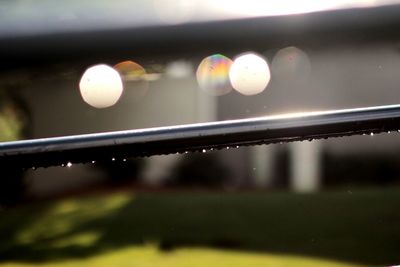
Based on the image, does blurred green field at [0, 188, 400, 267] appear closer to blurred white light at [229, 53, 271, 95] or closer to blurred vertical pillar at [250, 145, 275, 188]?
blurred vertical pillar at [250, 145, 275, 188]

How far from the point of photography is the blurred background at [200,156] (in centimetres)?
267

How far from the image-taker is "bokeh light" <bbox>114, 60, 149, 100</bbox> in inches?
105

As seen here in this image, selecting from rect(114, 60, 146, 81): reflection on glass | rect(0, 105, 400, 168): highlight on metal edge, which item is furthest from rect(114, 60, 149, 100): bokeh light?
rect(0, 105, 400, 168): highlight on metal edge

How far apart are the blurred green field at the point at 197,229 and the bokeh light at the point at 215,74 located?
1.63 feet

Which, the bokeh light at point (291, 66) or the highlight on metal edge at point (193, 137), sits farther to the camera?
the bokeh light at point (291, 66)

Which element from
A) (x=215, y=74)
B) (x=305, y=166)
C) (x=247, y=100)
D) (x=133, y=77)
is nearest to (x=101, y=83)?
(x=133, y=77)

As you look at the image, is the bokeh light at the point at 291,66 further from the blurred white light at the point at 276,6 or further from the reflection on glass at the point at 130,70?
the reflection on glass at the point at 130,70

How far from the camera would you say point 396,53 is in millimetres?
2736

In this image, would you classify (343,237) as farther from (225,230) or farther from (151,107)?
(151,107)

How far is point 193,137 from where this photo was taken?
1043mm

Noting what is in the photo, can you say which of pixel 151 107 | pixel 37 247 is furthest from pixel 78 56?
pixel 37 247

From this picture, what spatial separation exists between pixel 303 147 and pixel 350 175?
236 millimetres

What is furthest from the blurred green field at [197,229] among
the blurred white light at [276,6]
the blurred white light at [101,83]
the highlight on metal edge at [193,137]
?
the highlight on metal edge at [193,137]

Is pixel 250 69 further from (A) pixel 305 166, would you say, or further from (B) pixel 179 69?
(A) pixel 305 166
